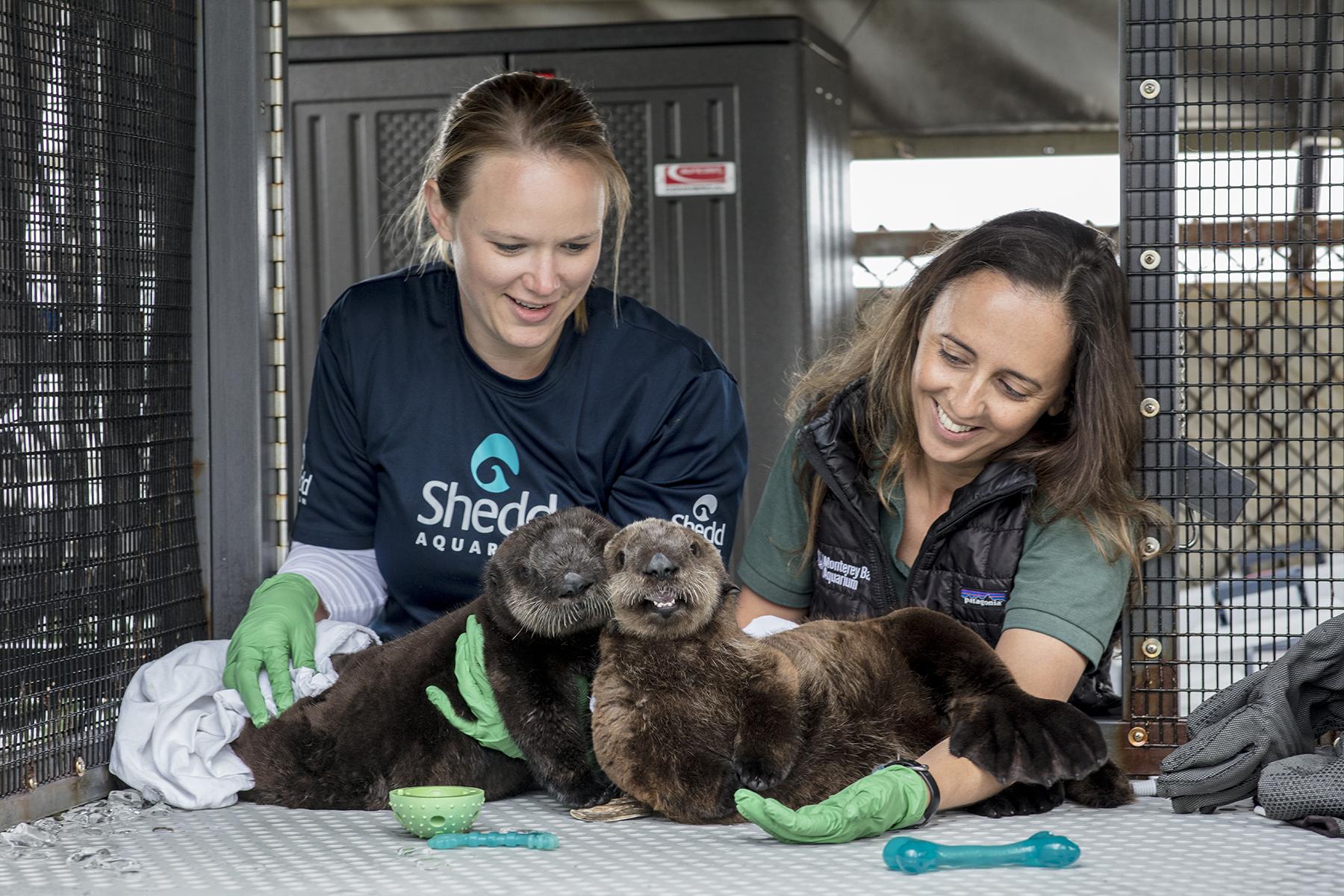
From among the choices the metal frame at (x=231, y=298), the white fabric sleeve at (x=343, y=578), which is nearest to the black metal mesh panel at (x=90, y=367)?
the metal frame at (x=231, y=298)

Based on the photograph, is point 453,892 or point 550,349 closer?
point 453,892

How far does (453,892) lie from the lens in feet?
3.90

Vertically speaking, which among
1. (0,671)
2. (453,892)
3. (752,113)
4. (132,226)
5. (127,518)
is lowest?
(453,892)

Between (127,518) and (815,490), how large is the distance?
86 centimetres

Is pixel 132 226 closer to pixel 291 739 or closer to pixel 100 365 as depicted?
pixel 100 365

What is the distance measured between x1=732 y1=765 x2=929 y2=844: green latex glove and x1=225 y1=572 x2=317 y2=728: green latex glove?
600 millimetres

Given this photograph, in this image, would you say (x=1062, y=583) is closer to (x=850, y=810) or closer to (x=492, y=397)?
(x=850, y=810)

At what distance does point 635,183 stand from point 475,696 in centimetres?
194

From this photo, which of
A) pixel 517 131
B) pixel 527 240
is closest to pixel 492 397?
pixel 527 240

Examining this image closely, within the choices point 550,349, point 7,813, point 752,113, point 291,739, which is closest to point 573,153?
point 550,349

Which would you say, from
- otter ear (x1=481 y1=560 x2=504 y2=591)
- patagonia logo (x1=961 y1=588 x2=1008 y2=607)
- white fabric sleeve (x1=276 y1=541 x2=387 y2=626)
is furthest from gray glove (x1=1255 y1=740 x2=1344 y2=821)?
white fabric sleeve (x1=276 y1=541 x2=387 y2=626)

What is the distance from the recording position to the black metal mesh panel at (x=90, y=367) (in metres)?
1.47

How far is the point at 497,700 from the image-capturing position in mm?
1424

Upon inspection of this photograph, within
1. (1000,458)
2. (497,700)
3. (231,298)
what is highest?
(231,298)
